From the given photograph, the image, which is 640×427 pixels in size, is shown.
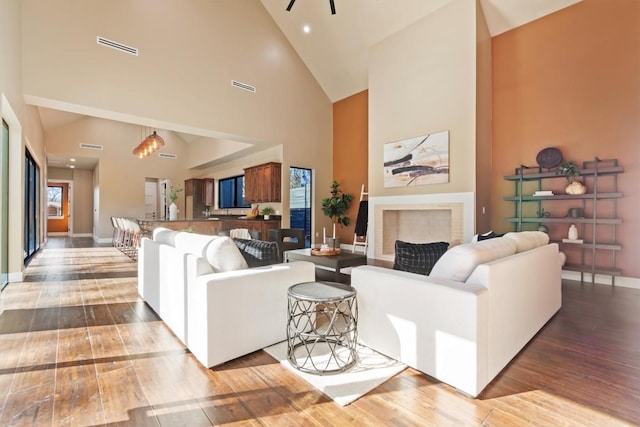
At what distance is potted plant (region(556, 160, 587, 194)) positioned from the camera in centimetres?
Result: 468

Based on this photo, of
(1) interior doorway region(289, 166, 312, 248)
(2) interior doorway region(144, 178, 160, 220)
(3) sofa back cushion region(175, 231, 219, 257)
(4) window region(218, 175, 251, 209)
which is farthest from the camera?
(2) interior doorway region(144, 178, 160, 220)

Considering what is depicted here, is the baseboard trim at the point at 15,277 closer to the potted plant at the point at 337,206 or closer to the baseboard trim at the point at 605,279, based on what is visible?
the potted plant at the point at 337,206

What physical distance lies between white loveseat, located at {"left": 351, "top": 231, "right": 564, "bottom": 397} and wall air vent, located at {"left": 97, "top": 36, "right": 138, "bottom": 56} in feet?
18.6

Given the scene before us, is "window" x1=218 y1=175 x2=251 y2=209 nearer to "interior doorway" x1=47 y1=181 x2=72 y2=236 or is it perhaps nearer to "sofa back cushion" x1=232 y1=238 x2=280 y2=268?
"sofa back cushion" x1=232 y1=238 x2=280 y2=268

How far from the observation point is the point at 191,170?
12047mm

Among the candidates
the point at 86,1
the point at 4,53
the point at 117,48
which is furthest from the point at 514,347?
the point at 86,1

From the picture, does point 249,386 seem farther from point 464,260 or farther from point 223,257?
point 464,260

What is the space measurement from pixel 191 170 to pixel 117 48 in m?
7.08

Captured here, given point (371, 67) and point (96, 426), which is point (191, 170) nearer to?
point (371, 67)

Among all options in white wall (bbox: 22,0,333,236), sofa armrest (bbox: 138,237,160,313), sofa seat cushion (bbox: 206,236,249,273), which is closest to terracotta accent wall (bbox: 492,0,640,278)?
white wall (bbox: 22,0,333,236)

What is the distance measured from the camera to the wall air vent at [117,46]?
5.10 metres

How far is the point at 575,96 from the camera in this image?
4859 millimetres

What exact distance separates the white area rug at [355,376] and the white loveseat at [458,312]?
9cm

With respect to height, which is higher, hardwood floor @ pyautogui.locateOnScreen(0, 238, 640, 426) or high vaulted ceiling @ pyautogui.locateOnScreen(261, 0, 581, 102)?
high vaulted ceiling @ pyautogui.locateOnScreen(261, 0, 581, 102)
